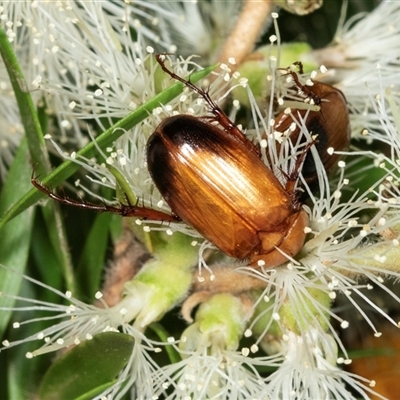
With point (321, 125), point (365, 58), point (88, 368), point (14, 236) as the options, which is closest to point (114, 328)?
point (88, 368)

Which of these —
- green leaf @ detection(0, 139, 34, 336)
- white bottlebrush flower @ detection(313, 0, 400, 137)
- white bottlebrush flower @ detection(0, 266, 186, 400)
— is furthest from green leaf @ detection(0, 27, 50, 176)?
white bottlebrush flower @ detection(313, 0, 400, 137)

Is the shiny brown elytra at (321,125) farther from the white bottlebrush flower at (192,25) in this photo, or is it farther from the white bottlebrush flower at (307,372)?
the white bottlebrush flower at (192,25)

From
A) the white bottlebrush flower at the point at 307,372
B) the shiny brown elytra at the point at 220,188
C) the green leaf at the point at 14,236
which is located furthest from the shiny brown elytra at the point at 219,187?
the green leaf at the point at 14,236

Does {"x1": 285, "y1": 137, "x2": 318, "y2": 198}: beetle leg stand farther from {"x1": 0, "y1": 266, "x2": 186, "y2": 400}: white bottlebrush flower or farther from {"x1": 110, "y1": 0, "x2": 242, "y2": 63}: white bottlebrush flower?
{"x1": 110, "y1": 0, "x2": 242, "y2": 63}: white bottlebrush flower

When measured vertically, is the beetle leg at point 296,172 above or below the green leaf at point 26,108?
below

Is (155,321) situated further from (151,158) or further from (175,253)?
(151,158)

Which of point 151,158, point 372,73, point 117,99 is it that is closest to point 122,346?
point 151,158

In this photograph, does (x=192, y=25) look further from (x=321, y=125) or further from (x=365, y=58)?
(x=321, y=125)
